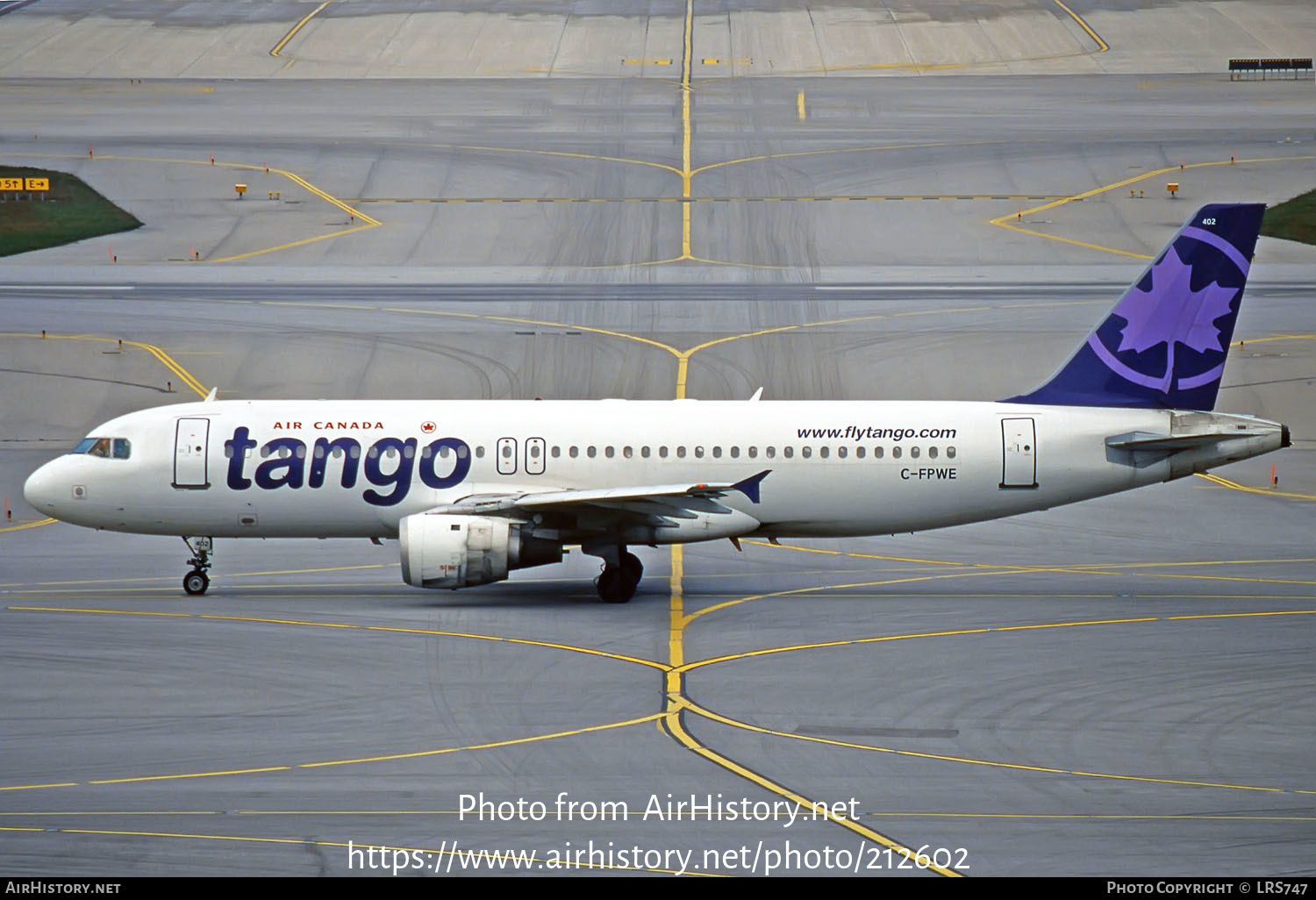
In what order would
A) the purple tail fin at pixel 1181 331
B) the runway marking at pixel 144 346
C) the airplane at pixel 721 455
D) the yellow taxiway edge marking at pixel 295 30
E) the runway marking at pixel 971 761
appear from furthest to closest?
the yellow taxiway edge marking at pixel 295 30 < the runway marking at pixel 144 346 < the purple tail fin at pixel 1181 331 < the airplane at pixel 721 455 < the runway marking at pixel 971 761

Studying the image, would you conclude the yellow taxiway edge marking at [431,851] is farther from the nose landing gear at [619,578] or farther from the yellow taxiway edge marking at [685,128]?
the yellow taxiway edge marking at [685,128]

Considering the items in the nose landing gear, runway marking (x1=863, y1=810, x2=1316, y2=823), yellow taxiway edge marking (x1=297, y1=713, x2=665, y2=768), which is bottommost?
runway marking (x1=863, y1=810, x2=1316, y2=823)

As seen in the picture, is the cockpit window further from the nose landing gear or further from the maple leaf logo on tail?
the maple leaf logo on tail

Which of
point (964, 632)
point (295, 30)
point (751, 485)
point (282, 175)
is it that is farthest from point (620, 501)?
point (295, 30)

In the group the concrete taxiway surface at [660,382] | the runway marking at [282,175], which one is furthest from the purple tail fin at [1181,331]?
the runway marking at [282,175]

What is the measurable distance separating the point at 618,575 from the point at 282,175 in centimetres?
5420

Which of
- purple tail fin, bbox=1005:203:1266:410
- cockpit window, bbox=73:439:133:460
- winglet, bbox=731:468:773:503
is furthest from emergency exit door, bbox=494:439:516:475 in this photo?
purple tail fin, bbox=1005:203:1266:410

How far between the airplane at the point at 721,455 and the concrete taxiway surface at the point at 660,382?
193cm

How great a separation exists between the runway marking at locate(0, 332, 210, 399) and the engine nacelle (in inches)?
899

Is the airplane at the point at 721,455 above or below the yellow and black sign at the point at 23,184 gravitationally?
below

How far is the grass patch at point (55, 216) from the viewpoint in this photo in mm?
81938

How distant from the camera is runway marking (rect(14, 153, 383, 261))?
79688 mm

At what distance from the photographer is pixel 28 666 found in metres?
35.8
